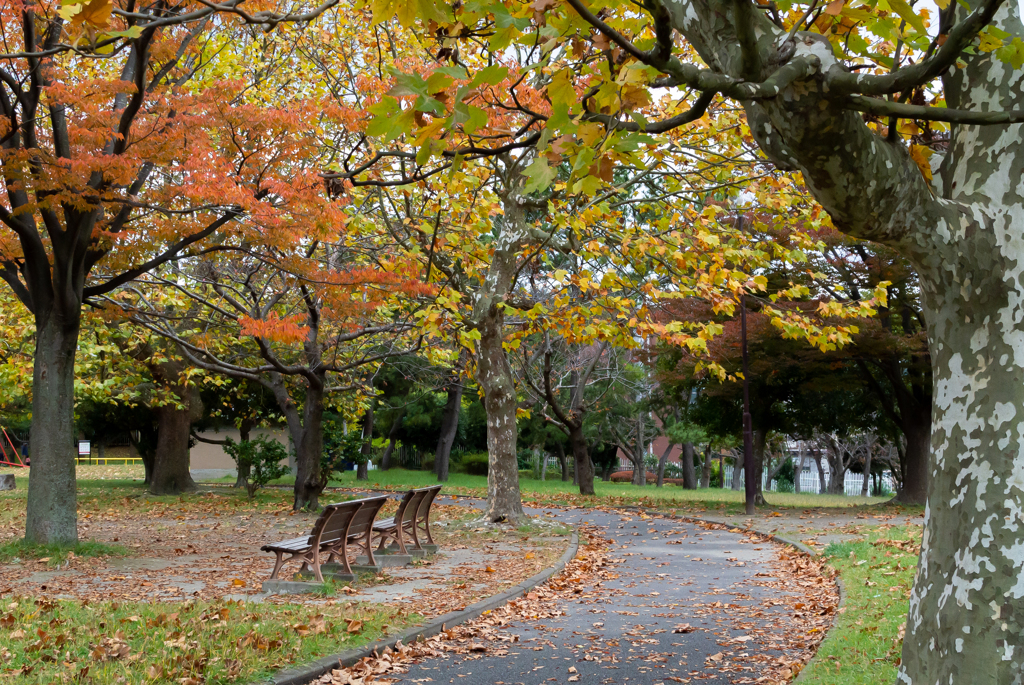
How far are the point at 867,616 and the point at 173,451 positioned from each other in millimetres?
21955

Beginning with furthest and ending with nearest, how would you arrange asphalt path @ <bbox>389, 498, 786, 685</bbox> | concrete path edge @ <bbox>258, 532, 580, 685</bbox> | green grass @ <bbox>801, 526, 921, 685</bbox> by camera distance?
asphalt path @ <bbox>389, 498, 786, 685</bbox>
green grass @ <bbox>801, 526, 921, 685</bbox>
concrete path edge @ <bbox>258, 532, 580, 685</bbox>

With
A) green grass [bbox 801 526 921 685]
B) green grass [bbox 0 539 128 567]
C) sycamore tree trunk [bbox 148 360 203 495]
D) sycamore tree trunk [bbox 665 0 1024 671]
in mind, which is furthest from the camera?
sycamore tree trunk [bbox 148 360 203 495]

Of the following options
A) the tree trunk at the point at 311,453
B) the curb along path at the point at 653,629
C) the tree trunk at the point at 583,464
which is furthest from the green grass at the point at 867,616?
the tree trunk at the point at 583,464

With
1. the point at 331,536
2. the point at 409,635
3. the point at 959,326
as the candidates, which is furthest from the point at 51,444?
the point at 959,326

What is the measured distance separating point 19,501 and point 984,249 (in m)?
22.3

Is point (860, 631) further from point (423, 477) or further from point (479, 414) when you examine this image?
point (479, 414)

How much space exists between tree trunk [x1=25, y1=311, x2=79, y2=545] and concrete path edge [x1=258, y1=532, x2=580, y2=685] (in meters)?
6.56

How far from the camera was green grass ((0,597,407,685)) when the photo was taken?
203 inches

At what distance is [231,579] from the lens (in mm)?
9719

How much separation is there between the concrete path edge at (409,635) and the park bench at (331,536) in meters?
1.82

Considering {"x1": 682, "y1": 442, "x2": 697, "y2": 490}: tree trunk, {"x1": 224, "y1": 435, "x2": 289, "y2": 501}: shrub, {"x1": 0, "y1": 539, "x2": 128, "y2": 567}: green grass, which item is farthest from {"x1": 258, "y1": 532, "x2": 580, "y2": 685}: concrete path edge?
{"x1": 682, "y1": 442, "x2": 697, "y2": 490}: tree trunk

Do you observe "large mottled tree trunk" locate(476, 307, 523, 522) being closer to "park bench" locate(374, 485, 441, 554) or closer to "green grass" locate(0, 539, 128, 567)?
"park bench" locate(374, 485, 441, 554)

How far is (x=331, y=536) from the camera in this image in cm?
909

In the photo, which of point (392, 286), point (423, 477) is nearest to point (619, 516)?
point (392, 286)
